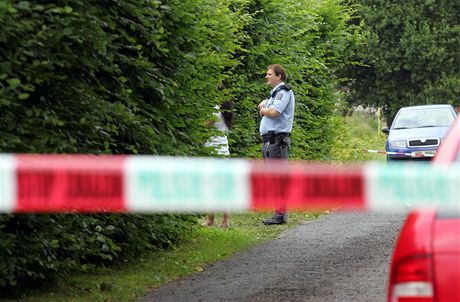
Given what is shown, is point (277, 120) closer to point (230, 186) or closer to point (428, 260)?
point (230, 186)

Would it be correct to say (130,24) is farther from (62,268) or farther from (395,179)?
(395,179)

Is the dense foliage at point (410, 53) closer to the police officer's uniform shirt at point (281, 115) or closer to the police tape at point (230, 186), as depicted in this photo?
the police officer's uniform shirt at point (281, 115)

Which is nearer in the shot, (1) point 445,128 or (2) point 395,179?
(2) point 395,179

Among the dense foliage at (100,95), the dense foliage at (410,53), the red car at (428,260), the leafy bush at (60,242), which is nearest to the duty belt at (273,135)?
the dense foliage at (100,95)

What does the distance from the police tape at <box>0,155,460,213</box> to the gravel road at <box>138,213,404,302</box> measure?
3.83m

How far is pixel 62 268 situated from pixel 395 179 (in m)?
4.36

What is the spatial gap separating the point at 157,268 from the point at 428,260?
5.86 metres

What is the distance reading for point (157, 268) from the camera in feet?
34.6

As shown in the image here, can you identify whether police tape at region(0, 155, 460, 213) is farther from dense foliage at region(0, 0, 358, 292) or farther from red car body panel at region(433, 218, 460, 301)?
dense foliage at region(0, 0, 358, 292)

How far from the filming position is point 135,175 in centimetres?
519

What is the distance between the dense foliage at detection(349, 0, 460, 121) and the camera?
1940 inches

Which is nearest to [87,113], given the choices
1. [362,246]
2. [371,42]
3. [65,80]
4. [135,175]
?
[65,80]

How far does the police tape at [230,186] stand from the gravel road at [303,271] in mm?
3826

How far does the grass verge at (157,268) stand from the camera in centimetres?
894
